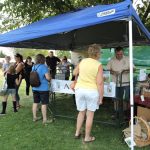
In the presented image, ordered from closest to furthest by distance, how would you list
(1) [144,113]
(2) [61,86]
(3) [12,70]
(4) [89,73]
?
(4) [89,73], (1) [144,113], (2) [61,86], (3) [12,70]

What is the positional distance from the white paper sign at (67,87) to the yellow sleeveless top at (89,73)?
1133mm

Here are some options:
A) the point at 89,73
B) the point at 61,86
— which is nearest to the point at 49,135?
the point at 61,86

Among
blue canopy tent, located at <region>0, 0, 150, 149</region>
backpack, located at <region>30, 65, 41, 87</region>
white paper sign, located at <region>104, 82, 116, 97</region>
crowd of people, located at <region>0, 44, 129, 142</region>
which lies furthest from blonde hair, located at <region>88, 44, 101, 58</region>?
backpack, located at <region>30, 65, 41, 87</region>

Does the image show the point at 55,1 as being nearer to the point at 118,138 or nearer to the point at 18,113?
the point at 18,113

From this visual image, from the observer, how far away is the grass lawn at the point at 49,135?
6785mm

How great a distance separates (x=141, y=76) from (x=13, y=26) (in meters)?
8.37

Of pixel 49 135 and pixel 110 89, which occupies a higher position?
pixel 110 89

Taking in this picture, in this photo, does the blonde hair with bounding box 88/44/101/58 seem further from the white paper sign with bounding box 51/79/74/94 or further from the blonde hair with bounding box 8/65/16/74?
the blonde hair with bounding box 8/65/16/74

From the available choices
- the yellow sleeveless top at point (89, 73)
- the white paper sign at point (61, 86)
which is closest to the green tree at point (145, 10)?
the white paper sign at point (61, 86)

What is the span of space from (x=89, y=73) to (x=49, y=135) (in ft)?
5.71

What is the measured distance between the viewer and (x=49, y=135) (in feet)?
24.8

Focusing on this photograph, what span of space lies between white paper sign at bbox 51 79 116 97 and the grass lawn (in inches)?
30.1

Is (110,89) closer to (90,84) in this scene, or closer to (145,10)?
(90,84)

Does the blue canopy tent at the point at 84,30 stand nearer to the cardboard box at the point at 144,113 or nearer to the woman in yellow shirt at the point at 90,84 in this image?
the woman in yellow shirt at the point at 90,84
